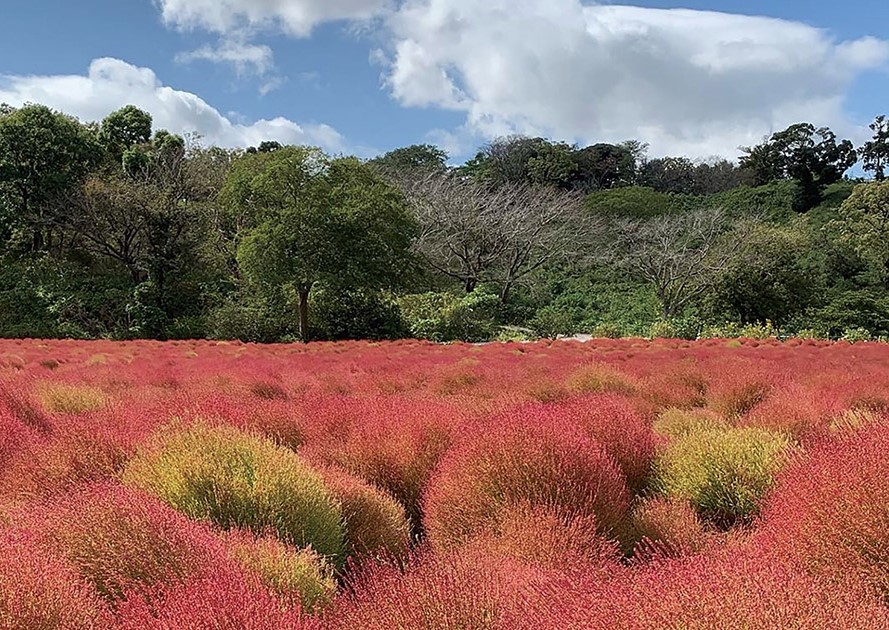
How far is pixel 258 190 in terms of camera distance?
19.1m

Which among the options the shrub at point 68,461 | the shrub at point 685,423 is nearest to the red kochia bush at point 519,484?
the shrub at point 685,423

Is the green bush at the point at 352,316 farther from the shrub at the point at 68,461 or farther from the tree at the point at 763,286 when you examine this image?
the shrub at the point at 68,461

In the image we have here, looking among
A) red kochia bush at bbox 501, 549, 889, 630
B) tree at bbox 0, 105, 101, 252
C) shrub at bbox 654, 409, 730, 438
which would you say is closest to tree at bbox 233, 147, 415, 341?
tree at bbox 0, 105, 101, 252

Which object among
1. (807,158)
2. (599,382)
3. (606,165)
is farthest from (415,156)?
(599,382)

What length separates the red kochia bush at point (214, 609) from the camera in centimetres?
177

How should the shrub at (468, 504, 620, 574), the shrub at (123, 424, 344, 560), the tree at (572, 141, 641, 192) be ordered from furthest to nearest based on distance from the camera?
the tree at (572, 141, 641, 192) → the shrub at (123, 424, 344, 560) → the shrub at (468, 504, 620, 574)

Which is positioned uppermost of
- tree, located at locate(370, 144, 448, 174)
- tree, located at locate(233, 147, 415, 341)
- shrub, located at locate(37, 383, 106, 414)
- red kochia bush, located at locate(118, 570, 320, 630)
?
tree, located at locate(370, 144, 448, 174)

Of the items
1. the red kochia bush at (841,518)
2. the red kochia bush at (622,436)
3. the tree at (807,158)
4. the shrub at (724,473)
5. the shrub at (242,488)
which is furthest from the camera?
the tree at (807,158)

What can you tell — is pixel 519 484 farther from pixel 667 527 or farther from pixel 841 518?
pixel 841 518

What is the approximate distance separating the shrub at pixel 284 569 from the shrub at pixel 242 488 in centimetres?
26

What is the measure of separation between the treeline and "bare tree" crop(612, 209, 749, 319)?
0.34 ft

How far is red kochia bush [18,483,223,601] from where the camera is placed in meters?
2.30

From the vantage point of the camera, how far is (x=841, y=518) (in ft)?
8.59

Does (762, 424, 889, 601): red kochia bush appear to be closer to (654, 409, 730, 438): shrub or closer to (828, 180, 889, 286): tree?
(654, 409, 730, 438): shrub
